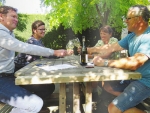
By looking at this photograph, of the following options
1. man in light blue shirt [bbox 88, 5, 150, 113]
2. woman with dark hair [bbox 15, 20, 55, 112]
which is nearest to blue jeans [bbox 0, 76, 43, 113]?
woman with dark hair [bbox 15, 20, 55, 112]

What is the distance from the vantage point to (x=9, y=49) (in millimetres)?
2270

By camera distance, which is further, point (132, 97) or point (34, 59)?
point (34, 59)

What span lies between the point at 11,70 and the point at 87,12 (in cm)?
737

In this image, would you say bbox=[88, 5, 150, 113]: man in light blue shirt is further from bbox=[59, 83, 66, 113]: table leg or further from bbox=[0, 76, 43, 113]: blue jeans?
bbox=[0, 76, 43, 113]: blue jeans

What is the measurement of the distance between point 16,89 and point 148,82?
1.61 meters

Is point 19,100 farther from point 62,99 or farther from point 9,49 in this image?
point 9,49

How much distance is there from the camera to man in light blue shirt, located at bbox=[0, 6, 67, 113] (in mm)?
2104

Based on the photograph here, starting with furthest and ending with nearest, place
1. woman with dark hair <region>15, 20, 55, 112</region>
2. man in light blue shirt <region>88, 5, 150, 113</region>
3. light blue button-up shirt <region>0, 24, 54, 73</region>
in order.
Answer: woman with dark hair <region>15, 20, 55, 112</region> < light blue button-up shirt <region>0, 24, 54, 73</region> < man in light blue shirt <region>88, 5, 150, 113</region>

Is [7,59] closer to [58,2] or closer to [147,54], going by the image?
[147,54]

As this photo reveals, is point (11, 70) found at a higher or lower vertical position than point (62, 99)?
higher

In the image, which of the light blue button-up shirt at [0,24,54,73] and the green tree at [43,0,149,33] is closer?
the light blue button-up shirt at [0,24,54,73]

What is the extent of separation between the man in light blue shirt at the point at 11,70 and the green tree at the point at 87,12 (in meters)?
6.07

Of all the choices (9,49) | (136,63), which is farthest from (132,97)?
(9,49)

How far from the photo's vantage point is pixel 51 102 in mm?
3334
